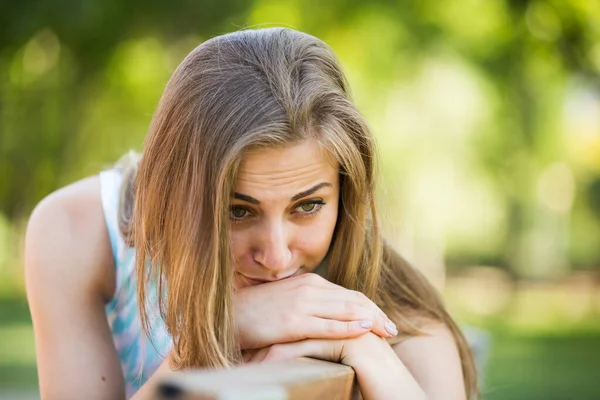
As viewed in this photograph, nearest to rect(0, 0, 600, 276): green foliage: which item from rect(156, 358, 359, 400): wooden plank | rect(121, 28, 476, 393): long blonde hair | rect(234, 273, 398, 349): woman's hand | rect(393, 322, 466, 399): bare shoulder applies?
rect(121, 28, 476, 393): long blonde hair

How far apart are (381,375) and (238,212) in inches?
20.6

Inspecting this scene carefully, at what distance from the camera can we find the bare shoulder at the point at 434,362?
2.45 m

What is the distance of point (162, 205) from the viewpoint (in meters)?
2.34

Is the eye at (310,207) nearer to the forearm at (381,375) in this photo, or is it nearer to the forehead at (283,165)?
the forehead at (283,165)

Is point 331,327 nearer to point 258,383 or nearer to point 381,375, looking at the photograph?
point 381,375

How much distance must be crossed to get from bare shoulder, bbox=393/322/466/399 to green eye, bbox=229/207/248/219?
2.04ft

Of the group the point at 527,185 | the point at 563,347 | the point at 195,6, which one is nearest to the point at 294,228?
the point at 563,347

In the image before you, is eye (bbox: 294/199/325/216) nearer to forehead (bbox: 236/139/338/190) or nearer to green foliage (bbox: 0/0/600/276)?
forehead (bbox: 236/139/338/190)

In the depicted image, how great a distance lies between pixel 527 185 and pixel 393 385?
18023 millimetres

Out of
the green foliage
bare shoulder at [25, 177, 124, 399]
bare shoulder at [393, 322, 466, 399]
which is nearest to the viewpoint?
bare shoulder at [393, 322, 466, 399]

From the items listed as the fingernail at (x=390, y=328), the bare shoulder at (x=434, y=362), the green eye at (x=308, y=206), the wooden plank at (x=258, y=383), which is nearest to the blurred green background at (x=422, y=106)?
the bare shoulder at (x=434, y=362)

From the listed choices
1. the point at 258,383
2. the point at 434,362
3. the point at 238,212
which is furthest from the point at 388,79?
the point at 258,383

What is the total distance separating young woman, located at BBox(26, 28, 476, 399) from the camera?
2160mm

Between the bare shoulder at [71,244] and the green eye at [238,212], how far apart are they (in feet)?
2.49
